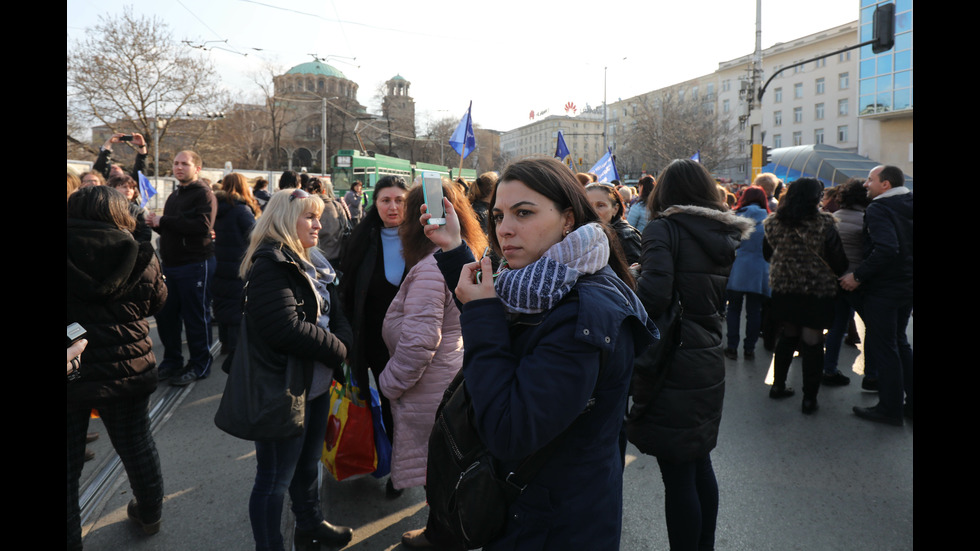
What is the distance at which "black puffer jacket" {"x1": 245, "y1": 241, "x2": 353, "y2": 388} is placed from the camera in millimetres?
2607

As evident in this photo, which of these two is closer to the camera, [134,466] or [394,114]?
[134,466]

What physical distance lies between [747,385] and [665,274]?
3674 millimetres

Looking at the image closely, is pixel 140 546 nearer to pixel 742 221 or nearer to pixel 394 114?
pixel 742 221

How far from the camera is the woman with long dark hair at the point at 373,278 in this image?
336 cm

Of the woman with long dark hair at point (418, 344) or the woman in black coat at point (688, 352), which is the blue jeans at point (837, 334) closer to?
the woman in black coat at point (688, 352)

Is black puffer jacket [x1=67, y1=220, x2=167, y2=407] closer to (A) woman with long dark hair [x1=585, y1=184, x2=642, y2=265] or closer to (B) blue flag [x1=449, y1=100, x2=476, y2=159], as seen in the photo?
(A) woman with long dark hair [x1=585, y1=184, x2=642, y2=265]

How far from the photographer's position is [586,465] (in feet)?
5.17

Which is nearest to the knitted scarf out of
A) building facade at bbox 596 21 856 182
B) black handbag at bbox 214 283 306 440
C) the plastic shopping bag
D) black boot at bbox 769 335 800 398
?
black handbag at bbox 214 283 306 440

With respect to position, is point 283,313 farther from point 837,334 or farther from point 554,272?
point 837,334

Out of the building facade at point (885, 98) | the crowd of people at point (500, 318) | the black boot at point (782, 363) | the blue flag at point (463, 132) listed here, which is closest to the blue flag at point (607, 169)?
the blue flag at point (463, 132)

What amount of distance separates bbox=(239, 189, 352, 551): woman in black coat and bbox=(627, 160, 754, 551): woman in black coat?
5.18 ft

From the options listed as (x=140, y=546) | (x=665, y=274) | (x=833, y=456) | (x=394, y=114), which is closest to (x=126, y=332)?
(x=140, y=546)

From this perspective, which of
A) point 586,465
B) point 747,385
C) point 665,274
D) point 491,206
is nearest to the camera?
point 586,465

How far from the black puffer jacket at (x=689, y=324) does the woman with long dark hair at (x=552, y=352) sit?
1.01 metres
